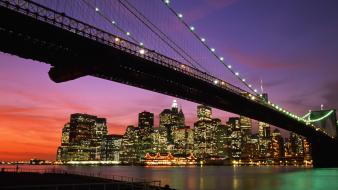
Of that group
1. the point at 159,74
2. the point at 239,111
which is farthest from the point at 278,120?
the point at 159,74

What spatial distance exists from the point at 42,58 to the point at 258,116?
143 feet

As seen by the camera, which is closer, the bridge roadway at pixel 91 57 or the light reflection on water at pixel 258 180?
the bridge roadway at pixel 91 57

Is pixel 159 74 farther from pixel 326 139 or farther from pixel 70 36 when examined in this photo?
pixel 326 139

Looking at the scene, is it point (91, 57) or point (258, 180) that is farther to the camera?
point (258, 180)

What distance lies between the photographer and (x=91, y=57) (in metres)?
30.5

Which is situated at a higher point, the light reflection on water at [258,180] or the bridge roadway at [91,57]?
the bridge roadway at [91,57]

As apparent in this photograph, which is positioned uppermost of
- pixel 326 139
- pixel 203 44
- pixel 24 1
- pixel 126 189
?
pixel 203 44

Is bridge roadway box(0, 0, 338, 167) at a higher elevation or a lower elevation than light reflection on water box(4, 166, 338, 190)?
higher

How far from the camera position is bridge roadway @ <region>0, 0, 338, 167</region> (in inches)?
983

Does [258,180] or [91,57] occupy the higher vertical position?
[91,57]

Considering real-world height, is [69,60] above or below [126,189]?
above

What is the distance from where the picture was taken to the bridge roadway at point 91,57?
24969mm

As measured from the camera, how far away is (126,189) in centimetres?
2573

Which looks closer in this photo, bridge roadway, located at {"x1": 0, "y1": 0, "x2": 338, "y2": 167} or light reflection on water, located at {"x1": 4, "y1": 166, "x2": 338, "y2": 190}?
bridge roadway, located at {"x1": 0, "y1": 0, "x2": 338, "y2": 167}
